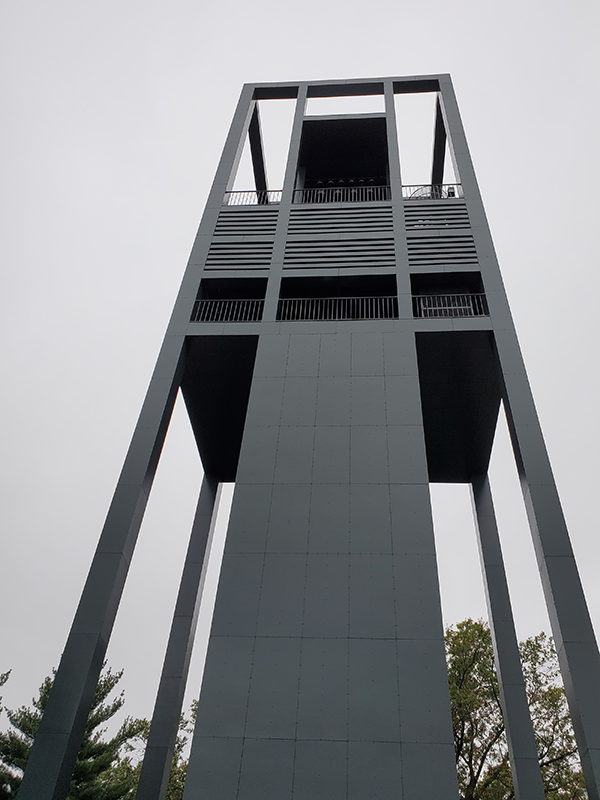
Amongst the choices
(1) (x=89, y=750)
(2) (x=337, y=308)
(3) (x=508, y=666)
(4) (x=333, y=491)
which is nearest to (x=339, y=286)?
(2) (x=337, y=308)

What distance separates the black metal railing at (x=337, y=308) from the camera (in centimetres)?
1437

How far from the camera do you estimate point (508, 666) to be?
13266 mm

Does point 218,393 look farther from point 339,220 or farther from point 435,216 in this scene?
point 435,216

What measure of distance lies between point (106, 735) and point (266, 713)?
2260 cm

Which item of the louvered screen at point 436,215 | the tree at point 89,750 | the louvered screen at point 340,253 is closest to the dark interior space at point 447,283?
the louvered screen at point 340,253

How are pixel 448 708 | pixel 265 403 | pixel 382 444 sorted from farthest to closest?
pixel 265 403
pixel 382 444
pixel 448 708

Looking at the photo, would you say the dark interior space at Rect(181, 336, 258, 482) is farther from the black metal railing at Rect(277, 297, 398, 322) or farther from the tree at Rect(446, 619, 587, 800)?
the tree at Rect(446, 619, 587, 800)

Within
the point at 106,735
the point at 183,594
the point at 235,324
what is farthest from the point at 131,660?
the point at 235,324

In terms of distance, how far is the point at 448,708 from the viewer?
7.76m

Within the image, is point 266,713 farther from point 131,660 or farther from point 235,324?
point 131,660

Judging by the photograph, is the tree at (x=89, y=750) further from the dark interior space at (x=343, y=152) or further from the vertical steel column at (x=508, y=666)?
the dark interior space at (x=343, y=152)

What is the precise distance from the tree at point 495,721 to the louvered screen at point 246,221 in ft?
52.9

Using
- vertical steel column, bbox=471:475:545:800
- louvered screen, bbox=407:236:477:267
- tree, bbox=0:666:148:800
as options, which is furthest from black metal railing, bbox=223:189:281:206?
tree, bbox=0:666:148:800

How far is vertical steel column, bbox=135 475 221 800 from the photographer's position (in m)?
12.4
